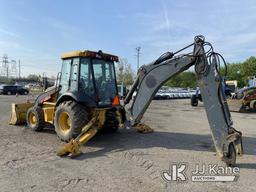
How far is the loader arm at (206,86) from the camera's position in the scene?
5.70 meters

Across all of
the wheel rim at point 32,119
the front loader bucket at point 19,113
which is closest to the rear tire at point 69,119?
the wheel rim at point 32,119

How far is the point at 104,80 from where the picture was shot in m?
8.58

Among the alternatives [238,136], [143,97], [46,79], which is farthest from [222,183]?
[46,79]

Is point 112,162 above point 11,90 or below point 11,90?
below

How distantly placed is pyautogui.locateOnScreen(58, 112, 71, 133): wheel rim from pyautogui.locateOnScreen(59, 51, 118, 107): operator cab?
0.68 meters

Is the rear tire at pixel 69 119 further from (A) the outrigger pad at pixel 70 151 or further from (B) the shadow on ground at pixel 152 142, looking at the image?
(A) the outrigger pad at pixel 70 151

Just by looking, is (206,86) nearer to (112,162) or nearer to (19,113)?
(112,162)

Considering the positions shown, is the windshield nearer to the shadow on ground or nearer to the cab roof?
the cab roof

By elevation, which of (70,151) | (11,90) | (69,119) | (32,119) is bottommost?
(70,151)

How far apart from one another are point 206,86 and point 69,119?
157 inches

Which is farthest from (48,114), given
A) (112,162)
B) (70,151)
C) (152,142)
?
(112,162)

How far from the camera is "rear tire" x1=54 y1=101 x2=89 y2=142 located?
7.67 meters

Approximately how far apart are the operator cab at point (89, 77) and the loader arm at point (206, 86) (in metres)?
1.61

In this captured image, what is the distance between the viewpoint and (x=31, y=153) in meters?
6.90
